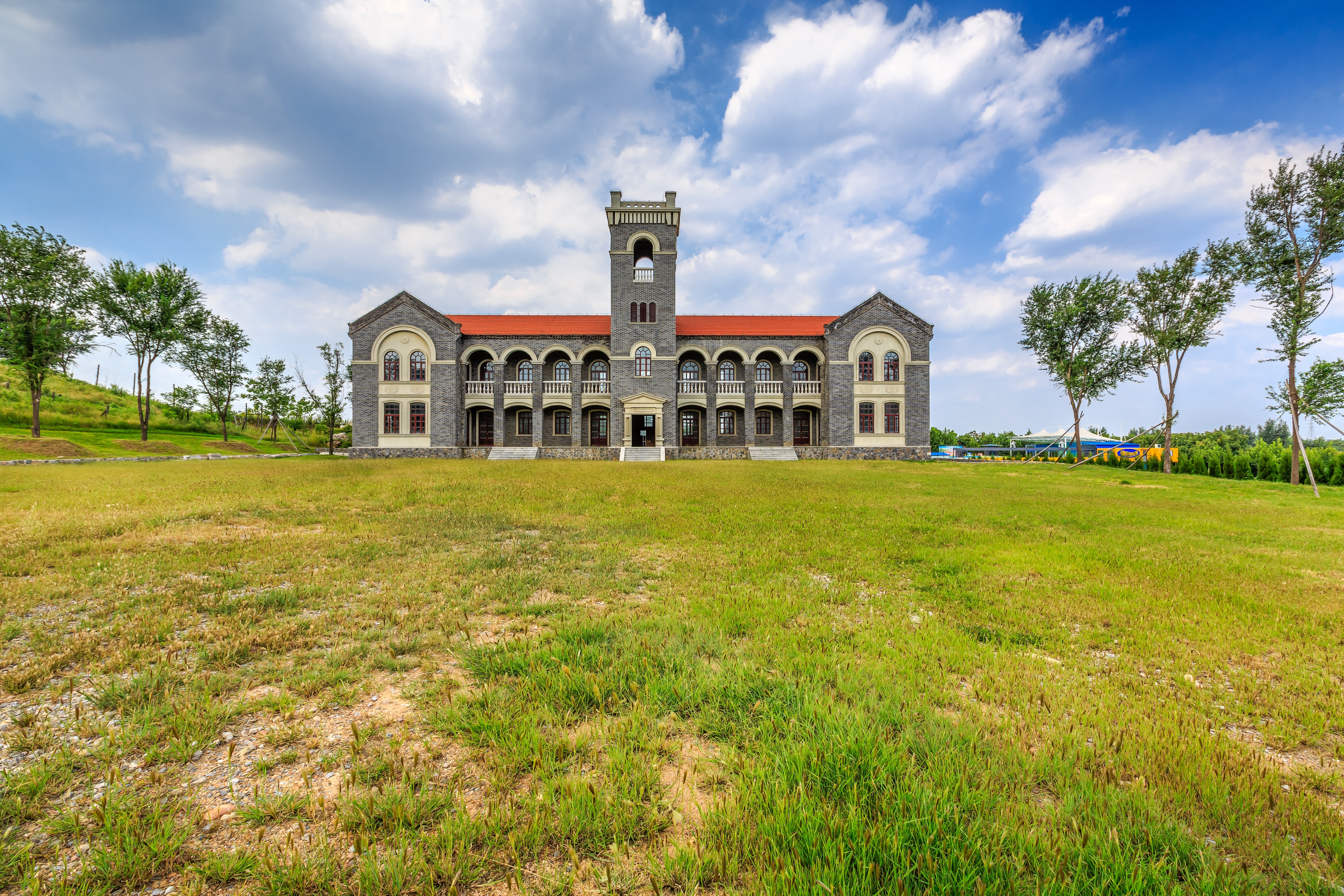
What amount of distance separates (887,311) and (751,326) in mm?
9354

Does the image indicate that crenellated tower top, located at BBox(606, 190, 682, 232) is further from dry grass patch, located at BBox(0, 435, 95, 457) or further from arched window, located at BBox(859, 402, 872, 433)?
dry grass patch, located at BBox(0, 435, 95, 457)

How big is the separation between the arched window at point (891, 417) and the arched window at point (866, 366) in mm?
2247

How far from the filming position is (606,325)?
1369 inches

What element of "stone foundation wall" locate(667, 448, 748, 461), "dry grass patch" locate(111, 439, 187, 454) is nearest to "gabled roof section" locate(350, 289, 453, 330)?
"dry grass patch" locate(111, 439, 187, 454)

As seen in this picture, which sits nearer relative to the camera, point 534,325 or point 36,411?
point 36,411

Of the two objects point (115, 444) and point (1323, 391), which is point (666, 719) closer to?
point (1323, 391)

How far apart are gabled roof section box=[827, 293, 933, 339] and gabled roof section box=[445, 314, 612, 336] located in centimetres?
1653

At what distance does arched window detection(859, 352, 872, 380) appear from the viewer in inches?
1266

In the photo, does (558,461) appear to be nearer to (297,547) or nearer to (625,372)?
(625,372)

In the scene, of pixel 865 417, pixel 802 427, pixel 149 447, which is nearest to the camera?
pixel 149 447

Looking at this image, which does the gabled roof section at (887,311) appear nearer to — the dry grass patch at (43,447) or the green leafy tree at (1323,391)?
the green leafy tree at (1323,391)

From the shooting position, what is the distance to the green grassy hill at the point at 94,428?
2600cm

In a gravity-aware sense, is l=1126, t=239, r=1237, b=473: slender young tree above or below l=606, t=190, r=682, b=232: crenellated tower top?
below

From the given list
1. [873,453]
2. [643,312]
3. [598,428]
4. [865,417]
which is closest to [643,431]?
[598,428]
